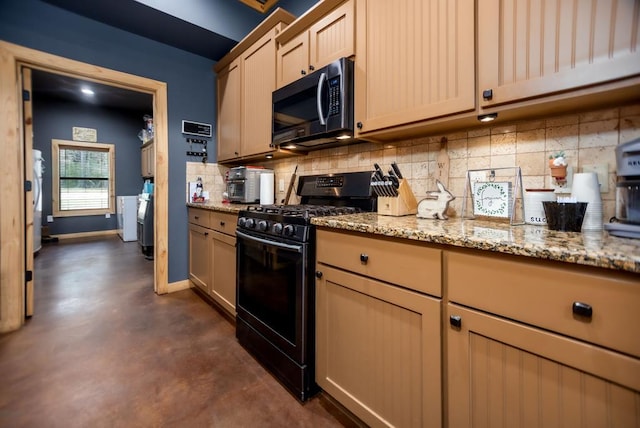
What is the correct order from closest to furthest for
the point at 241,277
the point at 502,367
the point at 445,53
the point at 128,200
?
the point at 502,367 < the point at 445,53 < the point at 241,277 < the point at 128,200

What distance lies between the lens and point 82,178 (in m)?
6.04

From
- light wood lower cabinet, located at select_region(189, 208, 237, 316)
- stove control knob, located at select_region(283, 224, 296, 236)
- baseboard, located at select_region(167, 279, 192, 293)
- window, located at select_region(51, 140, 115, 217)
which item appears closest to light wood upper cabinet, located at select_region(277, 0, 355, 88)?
stove control knob, located at select_region(283, 224, 296, 236)

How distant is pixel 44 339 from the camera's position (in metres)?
1.98

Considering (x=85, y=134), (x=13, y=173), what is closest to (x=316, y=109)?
(x=13, y=173)

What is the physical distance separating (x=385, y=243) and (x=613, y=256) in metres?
0.61

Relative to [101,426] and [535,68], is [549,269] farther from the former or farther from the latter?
[101,426]

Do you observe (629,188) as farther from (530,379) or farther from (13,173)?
(13,173)

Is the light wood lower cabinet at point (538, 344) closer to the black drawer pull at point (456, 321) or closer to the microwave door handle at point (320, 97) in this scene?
the black drawer pull at point (456, 321)

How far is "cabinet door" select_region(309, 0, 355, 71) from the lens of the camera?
1609mm

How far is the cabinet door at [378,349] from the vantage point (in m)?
0.96

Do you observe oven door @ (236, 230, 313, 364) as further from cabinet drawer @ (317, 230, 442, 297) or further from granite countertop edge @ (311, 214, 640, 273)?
granite countertop edge @ (311, 214, 640, 273)

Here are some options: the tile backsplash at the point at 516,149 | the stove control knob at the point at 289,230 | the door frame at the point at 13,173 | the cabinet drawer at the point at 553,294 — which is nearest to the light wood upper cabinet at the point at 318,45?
the tile backsplash at the point at 516,149

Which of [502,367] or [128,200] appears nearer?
[502,367]

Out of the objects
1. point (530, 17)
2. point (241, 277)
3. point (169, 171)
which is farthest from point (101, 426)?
point (530, 17)
